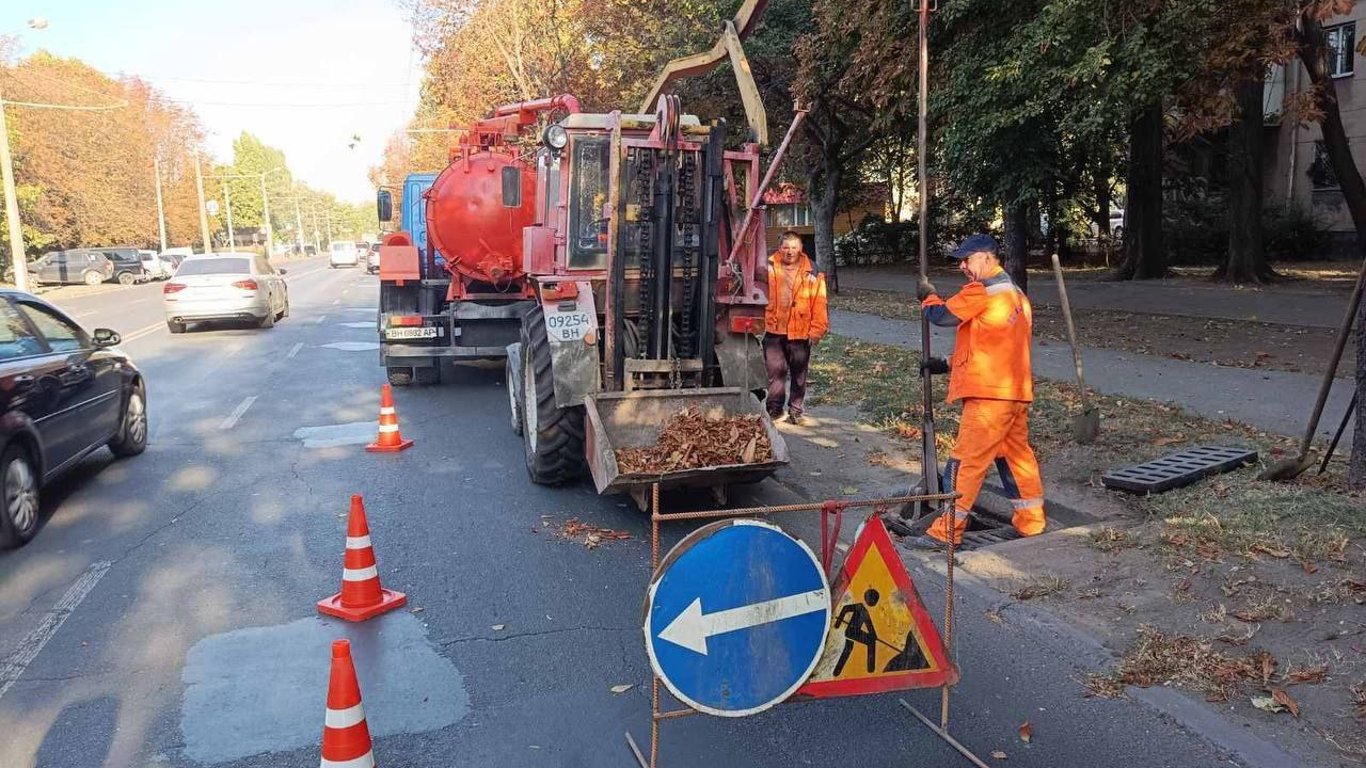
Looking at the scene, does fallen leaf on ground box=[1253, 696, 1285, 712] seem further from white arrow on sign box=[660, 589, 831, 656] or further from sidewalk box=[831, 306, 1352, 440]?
sidewalk box=[831, 306, 1352, 440]

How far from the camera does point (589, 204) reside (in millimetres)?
7578

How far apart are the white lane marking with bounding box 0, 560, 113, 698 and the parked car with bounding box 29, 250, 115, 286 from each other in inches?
1628

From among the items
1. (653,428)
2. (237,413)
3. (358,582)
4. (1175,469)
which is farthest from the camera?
(237,413)

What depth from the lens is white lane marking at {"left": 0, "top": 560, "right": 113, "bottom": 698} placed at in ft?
14.5

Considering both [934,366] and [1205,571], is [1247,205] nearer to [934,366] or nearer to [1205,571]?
[934,366]

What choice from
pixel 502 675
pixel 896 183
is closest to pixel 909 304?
pixel 502 675

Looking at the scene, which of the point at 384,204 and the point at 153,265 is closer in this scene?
the point at 384,204

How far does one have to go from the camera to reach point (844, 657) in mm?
3443

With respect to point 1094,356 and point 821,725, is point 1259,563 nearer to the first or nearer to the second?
point 821,725

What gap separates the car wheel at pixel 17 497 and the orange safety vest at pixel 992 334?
225 inches

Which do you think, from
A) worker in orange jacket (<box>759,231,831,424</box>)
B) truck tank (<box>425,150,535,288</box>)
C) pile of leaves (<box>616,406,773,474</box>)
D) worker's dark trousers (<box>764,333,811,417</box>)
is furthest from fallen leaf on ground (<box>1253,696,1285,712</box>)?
truck tank (<box>425,150,535,288</box>)

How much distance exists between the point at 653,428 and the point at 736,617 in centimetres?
337

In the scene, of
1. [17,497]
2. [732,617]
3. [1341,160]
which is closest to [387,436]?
[17,497]

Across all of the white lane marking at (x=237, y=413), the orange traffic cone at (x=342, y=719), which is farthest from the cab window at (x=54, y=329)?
the orange traffic cone at (x=342, y=719)
